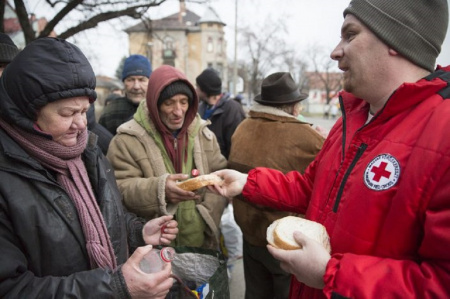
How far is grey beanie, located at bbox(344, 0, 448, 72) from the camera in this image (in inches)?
50.7

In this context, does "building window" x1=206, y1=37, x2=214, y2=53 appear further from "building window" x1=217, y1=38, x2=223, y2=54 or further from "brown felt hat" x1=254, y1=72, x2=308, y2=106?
"brown felt hat" x1=254, y1=72, x2=308, y2=106

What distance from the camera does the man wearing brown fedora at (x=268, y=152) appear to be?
2.52 meters

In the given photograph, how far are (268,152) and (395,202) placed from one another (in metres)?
1.49

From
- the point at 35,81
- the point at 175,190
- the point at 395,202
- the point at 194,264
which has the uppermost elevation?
the point at 35,81

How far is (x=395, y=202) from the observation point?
3.78 feet

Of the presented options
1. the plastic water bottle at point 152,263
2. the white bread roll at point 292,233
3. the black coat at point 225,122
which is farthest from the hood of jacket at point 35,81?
the black coat at point 225,122

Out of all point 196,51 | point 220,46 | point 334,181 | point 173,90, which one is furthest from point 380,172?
point 196,51

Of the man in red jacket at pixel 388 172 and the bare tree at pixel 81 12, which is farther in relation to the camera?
the bare tree at pixel 81 12

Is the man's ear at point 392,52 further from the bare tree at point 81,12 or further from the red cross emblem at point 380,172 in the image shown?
the bare tree at point 81,12

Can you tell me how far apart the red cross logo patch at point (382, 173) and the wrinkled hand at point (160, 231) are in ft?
4.43

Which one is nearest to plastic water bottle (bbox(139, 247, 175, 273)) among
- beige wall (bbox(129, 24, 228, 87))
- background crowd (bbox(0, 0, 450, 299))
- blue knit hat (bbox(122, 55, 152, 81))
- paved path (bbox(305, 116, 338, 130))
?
background crowd (bbox(0, 0, 450, 299))

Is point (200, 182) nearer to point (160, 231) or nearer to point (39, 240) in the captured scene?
point (160, 231)

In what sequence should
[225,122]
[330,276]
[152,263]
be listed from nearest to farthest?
[330,276]
[152,263]
[225,122]

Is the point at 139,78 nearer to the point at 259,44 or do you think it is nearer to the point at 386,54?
the point at 386,54
